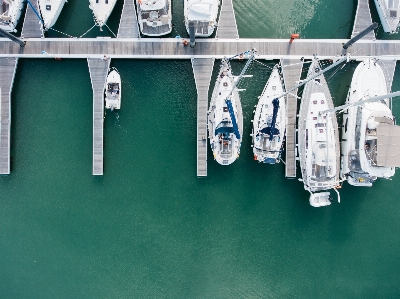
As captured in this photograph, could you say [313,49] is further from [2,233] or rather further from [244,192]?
[2,233]

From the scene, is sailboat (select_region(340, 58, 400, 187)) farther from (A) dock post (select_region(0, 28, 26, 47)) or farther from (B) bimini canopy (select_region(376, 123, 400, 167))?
(A) dock post (select_region(0, 28, 26, 47))

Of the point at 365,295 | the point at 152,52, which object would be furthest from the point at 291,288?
the point at 152,52

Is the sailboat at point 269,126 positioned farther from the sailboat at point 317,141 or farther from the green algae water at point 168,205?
the sailboat at point 317,141

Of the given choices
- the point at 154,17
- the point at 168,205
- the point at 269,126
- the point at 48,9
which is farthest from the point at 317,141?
the point at 48,9

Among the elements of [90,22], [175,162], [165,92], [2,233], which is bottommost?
[2,233]

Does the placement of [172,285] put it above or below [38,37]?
below

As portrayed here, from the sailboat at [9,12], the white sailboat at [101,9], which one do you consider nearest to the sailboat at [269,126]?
the white sailboat at [101,9]
